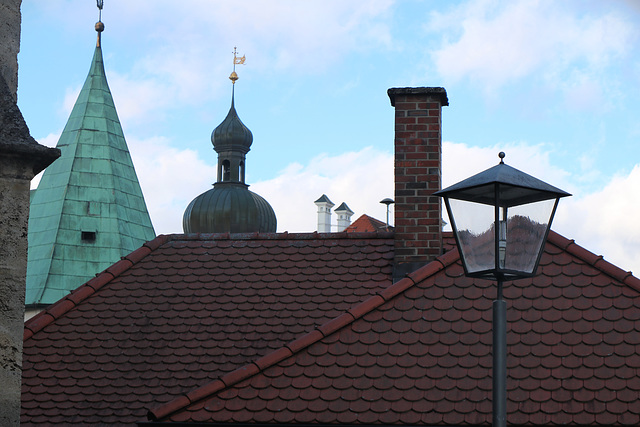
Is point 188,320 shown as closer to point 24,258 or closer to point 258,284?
point 258,284

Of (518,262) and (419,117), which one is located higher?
(419,117)

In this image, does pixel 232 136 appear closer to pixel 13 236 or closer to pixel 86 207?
pixel 86 207

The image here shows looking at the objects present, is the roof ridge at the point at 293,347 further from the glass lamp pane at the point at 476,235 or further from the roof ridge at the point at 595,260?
the glass lamp pane at the point at 476,235

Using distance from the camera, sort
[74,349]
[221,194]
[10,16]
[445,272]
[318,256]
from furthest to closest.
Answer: [221,194], [318,256], [74,349], [445,272], [10,16]

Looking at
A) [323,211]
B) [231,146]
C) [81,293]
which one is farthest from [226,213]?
[81,293]

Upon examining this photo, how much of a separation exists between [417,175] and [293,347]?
2.70 meters

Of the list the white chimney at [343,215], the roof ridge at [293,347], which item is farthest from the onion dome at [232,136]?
the roof ridge at [293,347]

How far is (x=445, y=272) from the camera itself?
32.2 feet

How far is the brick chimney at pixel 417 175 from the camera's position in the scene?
11.0m

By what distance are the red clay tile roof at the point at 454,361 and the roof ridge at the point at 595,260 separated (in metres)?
0.01

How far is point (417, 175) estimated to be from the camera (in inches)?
440

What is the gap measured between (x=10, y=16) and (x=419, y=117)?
6696 mm

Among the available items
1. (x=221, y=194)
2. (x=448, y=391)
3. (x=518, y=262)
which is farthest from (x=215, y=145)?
(x=518, y=262)

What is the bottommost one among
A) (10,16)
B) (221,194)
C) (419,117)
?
(10,16)
